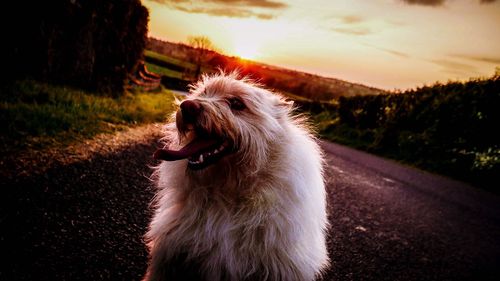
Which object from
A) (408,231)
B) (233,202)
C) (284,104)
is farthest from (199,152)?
(408,231)

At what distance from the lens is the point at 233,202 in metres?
2.39

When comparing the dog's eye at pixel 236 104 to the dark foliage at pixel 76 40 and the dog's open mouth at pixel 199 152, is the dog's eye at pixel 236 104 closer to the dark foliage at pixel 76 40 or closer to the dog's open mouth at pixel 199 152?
the dog's open mouth at pixel 199 152

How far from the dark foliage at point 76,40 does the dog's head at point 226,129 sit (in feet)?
22.3

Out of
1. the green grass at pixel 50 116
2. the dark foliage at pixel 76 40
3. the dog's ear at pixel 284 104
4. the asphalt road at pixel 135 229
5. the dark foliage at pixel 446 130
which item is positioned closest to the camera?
the asphalt road at pixel 135 229

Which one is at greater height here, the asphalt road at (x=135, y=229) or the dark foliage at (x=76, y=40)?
the dark foliage at (x=76, y=40)

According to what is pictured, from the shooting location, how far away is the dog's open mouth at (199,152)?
2.28m

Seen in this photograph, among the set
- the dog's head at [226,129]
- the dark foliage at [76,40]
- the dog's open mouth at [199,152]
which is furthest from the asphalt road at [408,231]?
the dark foliage at [76,40]

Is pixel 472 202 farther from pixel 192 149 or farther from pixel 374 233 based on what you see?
pixel 192 149

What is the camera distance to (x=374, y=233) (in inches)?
190

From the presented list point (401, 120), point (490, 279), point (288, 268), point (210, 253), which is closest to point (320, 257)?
point (288, 268)

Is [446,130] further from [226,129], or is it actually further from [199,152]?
[199,152]

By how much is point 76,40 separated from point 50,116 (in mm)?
3912

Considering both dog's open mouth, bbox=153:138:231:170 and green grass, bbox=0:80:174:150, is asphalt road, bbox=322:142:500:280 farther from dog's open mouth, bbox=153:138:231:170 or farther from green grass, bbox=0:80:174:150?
green grass, bbox=0:80:174:150

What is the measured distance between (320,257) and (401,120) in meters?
15.9
